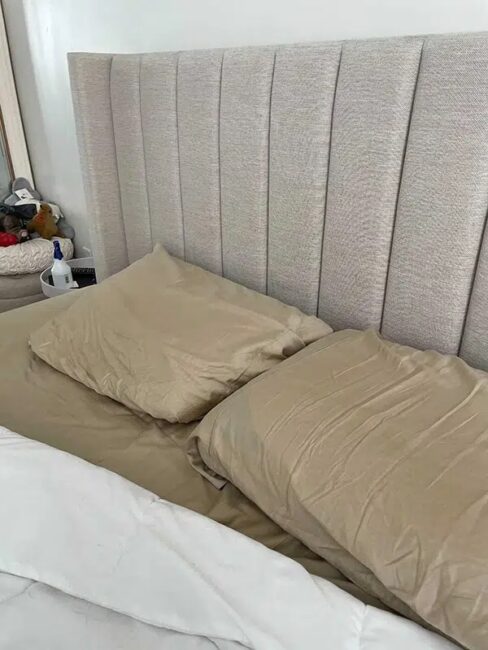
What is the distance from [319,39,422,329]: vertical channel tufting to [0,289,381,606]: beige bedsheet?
1.55 feet

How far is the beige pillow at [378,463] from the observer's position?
0.61m

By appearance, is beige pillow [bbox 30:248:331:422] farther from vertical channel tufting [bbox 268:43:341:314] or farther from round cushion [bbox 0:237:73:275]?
round cushion [bbox 0:237:73:275]

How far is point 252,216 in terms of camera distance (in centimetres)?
131

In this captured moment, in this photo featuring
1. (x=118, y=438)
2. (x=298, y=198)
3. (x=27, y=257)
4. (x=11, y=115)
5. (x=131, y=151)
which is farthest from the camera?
(x=11, y=115)

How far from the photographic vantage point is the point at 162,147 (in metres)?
1.49

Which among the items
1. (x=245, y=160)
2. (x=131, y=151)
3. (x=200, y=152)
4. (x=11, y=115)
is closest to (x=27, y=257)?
(x=131, y=151)

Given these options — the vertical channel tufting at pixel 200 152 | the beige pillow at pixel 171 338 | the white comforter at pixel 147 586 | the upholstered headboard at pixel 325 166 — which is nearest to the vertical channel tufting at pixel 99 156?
the upholstered headboard at pixel 325 166

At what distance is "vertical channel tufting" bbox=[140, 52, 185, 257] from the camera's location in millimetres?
1407

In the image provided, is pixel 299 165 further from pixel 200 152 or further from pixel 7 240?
pixel 7 240

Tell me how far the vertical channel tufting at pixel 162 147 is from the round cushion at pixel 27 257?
28.2 inches

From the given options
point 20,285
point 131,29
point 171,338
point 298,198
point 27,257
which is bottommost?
point 20,285

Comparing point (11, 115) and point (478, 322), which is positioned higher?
point (11, 115)

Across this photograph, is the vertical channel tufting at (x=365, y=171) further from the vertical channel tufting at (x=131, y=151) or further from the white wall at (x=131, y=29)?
the vertical channel tufting at (x=131, y=151)

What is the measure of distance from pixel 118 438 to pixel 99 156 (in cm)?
100
